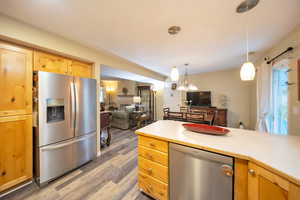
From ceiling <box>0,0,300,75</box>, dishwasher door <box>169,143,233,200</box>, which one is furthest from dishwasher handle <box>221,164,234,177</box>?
ceiling <box>0,0,300,75</box>

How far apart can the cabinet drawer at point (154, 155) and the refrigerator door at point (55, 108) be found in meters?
1.36

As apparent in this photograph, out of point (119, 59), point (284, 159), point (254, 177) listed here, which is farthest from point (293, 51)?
point (119, 59)

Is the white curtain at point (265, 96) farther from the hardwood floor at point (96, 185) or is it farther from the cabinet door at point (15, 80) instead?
the cabinet door at point (15, 80)

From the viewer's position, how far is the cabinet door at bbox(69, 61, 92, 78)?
2201mm

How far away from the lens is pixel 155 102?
22.6ft

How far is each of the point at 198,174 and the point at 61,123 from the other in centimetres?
208

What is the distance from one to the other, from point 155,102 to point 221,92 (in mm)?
3400

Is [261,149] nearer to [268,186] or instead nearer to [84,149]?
[268,186]

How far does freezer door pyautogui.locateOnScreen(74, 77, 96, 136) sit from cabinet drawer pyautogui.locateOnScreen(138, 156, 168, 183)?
52.5 inches

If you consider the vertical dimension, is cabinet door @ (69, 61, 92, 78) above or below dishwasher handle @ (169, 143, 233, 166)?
above

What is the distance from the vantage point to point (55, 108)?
1.85 metres

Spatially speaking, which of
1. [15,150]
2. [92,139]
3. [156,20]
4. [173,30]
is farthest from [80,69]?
[173,30]

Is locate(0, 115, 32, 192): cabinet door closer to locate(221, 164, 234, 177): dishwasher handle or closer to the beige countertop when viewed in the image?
the beige countertop

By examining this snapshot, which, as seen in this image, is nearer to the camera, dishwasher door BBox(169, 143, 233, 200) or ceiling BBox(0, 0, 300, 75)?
dishwasher door BBox(169, 143, 233, 200)
